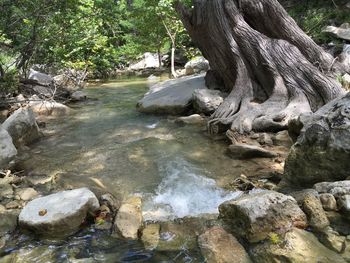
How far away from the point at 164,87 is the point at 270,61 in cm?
400

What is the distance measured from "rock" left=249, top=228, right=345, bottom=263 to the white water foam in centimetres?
117

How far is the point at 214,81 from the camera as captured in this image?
A: 33.7 ft

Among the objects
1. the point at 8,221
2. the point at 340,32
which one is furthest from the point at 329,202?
the point at 340,32

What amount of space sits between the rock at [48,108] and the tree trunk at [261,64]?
178 inches

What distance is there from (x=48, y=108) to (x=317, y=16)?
13399mm

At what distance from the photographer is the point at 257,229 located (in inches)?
142

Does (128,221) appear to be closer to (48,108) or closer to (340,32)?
(48,108)

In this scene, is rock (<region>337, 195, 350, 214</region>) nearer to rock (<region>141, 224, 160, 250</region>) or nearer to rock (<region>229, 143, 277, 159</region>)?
rock (<region>141, 224, 160, 250</region>)

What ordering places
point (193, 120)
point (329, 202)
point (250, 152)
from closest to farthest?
point (329, 202) → point (250, 152) → point (193, 120)

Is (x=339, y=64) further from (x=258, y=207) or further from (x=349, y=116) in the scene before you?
(x=258, y=207)

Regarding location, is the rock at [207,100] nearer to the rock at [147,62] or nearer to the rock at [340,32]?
the rock at [340,32]

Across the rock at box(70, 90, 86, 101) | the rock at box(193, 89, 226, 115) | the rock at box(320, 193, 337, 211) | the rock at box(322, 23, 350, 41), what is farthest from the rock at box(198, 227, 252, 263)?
the rock at box(322, 23, 350, 41)

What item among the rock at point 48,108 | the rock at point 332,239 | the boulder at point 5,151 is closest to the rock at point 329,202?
the rock at point 332,239

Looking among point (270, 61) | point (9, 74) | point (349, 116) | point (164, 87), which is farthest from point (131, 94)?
point (349, 116)
